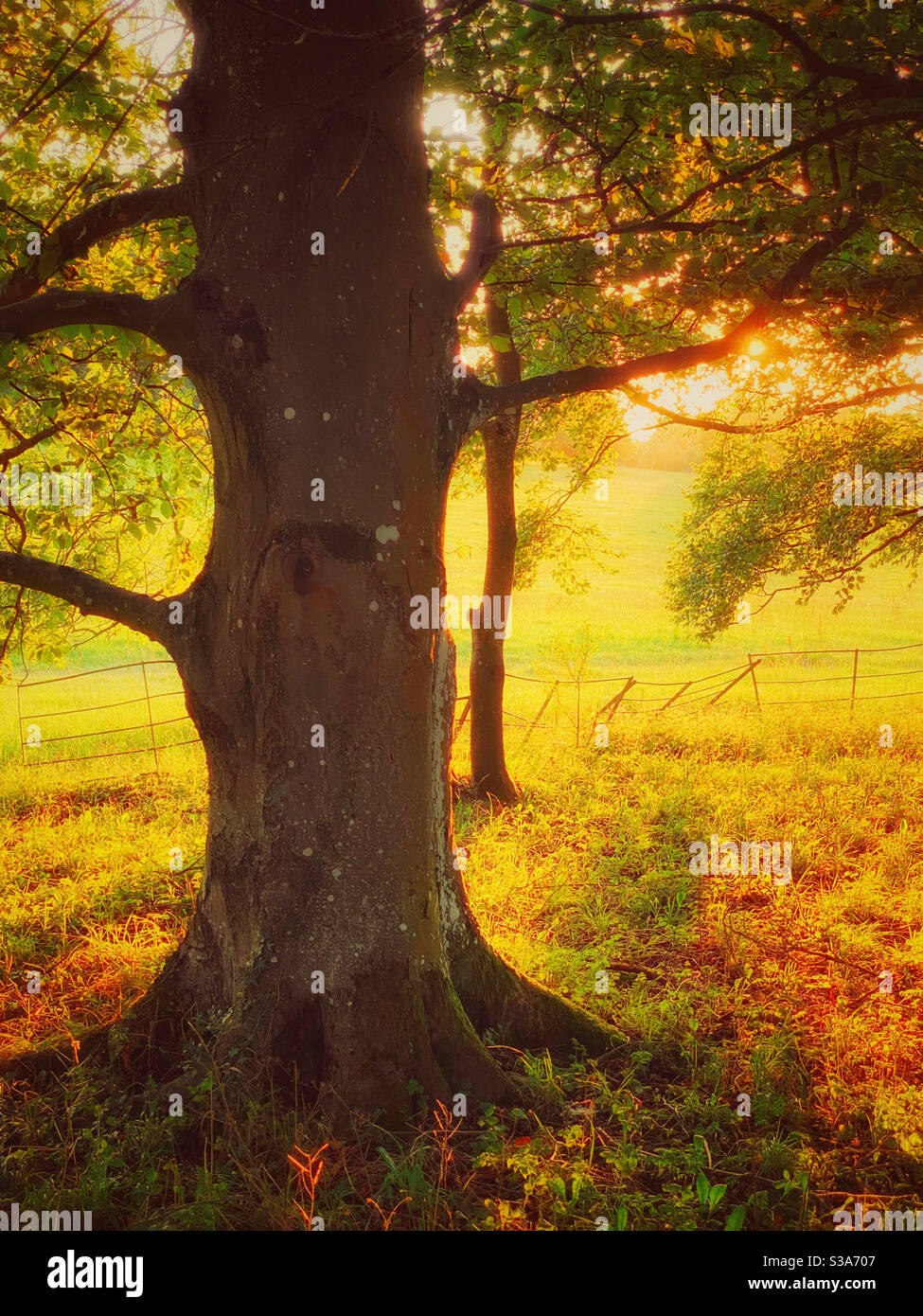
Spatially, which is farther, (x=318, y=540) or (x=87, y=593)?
(x=87, y=593)

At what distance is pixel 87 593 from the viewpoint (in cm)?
441

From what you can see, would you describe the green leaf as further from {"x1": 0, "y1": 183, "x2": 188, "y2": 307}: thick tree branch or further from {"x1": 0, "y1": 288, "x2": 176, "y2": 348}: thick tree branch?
{"x1": 0, "y1": 183, "x2": 188, "y2": 307}: thick tree branch

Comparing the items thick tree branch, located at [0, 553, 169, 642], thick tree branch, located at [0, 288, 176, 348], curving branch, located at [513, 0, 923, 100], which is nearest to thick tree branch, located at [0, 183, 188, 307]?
thick tree branch, located at [0, 288, 176, 348]

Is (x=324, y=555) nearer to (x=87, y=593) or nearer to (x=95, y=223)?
(x=87, y=593)

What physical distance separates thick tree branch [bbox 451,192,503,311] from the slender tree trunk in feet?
16.8

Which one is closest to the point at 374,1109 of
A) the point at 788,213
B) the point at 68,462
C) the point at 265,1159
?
the point at 265,1159

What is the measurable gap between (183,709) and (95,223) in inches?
562

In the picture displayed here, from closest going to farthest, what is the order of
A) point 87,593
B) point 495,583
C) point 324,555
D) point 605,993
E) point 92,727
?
point 324,555 < point 87,593 < point 605,993 < point 495,583 < point 92,727

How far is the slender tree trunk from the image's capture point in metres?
9.87

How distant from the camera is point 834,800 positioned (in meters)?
9.68

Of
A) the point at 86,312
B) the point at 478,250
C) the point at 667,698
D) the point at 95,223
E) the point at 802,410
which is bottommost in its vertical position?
the point at 667,698

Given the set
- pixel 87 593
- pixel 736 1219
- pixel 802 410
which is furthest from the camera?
pixel 802 410

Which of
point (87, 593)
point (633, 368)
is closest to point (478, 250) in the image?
point (633, 368)

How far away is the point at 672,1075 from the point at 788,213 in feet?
15.1
